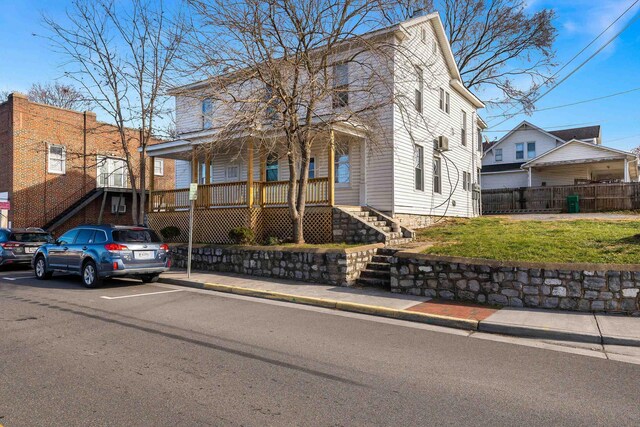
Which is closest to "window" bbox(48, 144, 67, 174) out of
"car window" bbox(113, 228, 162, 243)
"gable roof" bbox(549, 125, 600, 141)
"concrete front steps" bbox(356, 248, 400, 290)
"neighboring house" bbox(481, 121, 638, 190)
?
"car window" bbox(113, 228, 162, 243)

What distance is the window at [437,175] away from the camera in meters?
18.7

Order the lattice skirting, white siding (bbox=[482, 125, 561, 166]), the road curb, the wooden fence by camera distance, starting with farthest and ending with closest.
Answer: white siding (bbox=[482, 125, 561, 166]) < the wooden fence < the lattice skirting < the road curb

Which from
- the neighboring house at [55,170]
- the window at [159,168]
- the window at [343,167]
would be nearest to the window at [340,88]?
the window at [343,167]

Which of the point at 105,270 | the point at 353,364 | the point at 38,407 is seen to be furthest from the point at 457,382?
the point at 105,270

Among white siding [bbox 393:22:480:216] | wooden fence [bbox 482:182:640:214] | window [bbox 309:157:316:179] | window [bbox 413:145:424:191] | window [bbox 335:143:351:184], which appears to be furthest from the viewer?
wooden fence [bbox 482:182:640:214]

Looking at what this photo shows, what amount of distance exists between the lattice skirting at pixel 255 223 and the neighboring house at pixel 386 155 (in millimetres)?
356

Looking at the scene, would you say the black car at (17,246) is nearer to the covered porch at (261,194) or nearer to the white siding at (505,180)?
the covered porch at (261,194)

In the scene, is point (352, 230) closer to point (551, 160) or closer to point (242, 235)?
point (242, 235)

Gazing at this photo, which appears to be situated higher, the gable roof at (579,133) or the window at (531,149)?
the gable roof at (579,133)

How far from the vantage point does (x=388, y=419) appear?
3.77 metres

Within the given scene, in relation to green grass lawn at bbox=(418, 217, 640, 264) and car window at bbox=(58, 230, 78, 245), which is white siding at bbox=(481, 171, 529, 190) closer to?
green grass lawn at bbox=(418, 217, 640, 264)

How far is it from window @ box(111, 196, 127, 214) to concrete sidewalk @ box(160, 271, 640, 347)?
19.6 meters

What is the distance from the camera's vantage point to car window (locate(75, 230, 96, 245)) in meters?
11.2

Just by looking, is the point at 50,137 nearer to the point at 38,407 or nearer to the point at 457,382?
the point at 38,407
